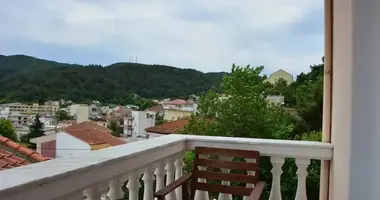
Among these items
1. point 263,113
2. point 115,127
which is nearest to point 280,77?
point 263,113

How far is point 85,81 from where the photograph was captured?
269 cm

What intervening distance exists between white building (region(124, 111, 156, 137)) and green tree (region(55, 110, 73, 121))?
1.37 feet

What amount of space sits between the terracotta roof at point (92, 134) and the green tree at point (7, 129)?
0.97ft

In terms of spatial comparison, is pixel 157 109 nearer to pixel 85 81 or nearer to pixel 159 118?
pixel 159 118

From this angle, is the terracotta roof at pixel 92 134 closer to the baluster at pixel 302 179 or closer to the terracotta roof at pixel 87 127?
the terracotta roof at pixel 87 127

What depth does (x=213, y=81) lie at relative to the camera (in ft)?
14.4

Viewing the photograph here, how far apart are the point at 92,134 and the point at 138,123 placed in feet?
1.62

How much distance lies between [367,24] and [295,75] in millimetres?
2147

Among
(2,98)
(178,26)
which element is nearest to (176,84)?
(178,26)

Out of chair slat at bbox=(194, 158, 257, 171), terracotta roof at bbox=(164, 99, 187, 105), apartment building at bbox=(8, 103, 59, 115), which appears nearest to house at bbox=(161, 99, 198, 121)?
terracotta roof at bbox=(164, 99, 187, 105)

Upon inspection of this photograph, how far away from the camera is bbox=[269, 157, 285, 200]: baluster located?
8.64 feet

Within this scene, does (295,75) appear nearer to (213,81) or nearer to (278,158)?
(213,81)

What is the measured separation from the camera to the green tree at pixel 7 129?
2.24 meters

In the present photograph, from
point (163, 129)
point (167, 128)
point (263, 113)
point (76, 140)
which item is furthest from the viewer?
point (263, 113)
